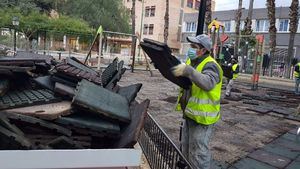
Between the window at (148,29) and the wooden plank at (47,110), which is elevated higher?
the window at (148,29)

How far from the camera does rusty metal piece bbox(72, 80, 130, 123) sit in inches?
98.0

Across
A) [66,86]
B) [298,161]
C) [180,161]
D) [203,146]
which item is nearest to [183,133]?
[203,146]

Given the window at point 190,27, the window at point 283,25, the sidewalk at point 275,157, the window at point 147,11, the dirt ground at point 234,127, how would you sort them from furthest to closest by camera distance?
the window at point 147,11, the window at point 190,27, the window at point 283,25, the dirt ground at point 234,127, the sidewalk at point 275,157

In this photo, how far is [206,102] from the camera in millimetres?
3533

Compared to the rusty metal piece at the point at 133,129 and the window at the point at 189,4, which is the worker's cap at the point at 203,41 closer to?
the rusty metal piece at the point at 133,129

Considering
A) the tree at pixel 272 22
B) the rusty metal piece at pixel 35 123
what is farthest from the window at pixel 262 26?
the rusty metal piece at pixel 35 123

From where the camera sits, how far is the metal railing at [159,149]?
2.91 meters

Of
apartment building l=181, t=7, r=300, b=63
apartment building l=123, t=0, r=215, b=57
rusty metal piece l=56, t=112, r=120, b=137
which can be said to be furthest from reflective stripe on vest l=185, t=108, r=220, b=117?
apartment building l=123, t=0, r=215, b=57

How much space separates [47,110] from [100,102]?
43cm

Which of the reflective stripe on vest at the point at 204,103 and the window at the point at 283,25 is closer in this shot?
the reflective stripe on vest at the point at 204,103

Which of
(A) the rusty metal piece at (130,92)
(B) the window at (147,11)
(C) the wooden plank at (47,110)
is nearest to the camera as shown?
(C) the wooden plank at (47,110)

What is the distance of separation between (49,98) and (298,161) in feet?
13.5

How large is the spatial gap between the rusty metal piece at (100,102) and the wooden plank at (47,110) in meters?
0.12

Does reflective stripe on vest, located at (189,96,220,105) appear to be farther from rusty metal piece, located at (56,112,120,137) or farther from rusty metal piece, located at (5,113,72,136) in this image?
rusty metal piece, located at (5,113,72,136)
